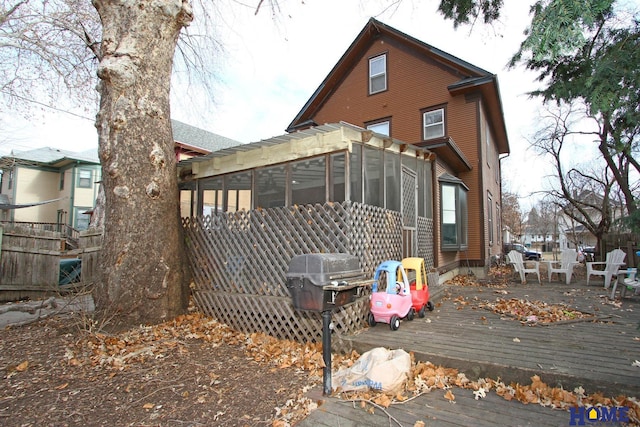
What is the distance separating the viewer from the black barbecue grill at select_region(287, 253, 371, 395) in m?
3.07

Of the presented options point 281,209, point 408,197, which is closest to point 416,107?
point 408,197

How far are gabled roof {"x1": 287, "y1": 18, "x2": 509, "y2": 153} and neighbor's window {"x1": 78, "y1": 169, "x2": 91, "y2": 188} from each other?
17.2 metres

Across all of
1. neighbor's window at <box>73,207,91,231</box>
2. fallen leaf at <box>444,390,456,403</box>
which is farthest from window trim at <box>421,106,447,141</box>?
neighbor's window at <box>73,207,91,231</box>

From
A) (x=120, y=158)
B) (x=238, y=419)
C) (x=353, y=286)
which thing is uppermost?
(x=120, y=158)

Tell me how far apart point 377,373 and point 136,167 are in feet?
15.5

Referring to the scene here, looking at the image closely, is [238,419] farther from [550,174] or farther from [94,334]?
[550,174]

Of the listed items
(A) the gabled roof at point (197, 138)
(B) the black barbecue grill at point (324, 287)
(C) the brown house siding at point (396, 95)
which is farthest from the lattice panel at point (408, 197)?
(A) the gabled roof at point (197, 138)

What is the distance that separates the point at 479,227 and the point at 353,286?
32.8ft

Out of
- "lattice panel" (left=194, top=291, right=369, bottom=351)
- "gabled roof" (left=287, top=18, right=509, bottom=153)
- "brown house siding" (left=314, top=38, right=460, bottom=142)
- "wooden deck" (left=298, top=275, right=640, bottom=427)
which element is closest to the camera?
"wooden deck" (left=298, top=275, right=640, bottom=427)

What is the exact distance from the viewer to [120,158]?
535 centimetres

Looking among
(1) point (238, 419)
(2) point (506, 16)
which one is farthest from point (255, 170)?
(2) point (506, 16)

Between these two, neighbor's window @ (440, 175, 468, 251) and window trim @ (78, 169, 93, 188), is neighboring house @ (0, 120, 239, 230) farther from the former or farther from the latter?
neighbor's window @ (440, 175, 468, 251)

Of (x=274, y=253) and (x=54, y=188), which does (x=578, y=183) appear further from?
(x=54, y=188)

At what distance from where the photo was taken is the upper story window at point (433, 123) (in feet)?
42.2
